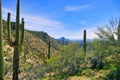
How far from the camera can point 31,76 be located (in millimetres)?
20672

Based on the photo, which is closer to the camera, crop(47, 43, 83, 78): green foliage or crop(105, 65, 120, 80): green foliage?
crop(105, 65, 120, 80): green foliage

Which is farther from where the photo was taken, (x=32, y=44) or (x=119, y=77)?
(x=32, y=44)

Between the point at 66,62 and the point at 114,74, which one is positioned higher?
the point at 66,62

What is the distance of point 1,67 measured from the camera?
14891 millimetres

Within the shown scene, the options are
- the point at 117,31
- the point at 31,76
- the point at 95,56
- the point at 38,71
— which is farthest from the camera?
the point at 95,56

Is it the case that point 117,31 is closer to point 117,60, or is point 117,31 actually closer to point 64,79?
point 117,60

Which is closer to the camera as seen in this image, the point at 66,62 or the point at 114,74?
the point at 114,74

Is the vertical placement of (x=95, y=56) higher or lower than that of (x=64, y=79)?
higher

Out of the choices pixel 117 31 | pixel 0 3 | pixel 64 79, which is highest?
pixel 0 3

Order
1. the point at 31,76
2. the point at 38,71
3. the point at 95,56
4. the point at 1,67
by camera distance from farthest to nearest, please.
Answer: the point at 95,56 → the point at 38,71 → the point at 31,76 → the point at 1,67

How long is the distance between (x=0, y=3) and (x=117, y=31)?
30.2 ft

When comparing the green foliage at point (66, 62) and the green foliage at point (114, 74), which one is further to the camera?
the green foliage at point (66, 62)

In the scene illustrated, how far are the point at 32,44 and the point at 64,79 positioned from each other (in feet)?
154

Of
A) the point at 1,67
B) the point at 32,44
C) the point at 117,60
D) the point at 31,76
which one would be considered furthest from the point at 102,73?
the point at 32,44
